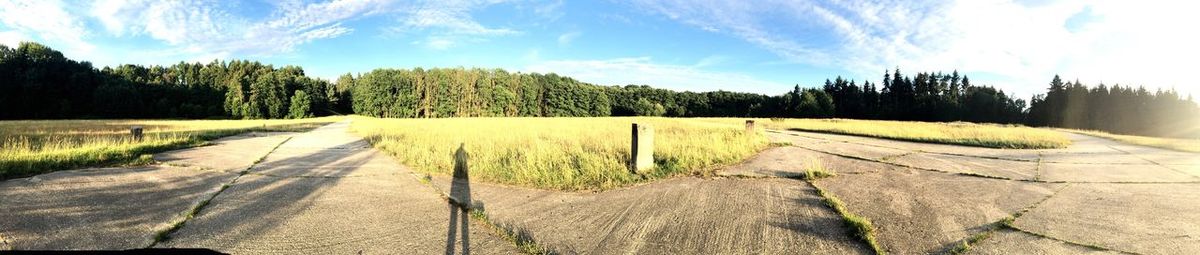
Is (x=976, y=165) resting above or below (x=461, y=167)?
above

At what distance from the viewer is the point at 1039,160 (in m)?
11.0

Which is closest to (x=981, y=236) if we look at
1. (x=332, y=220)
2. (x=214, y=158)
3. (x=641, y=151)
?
(x=641, y=151)

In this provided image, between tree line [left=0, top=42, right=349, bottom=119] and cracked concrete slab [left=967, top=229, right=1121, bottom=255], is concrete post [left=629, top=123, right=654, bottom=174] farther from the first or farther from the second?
tree line [left=0, top=42, right=349, bottom=119]

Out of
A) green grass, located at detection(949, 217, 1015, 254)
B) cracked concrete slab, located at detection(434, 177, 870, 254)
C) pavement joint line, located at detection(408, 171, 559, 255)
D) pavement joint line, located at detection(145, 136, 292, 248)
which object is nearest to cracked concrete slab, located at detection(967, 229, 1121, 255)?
green grass, located at detection(949, 217, 1015, 254)

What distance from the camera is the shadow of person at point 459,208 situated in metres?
4.23

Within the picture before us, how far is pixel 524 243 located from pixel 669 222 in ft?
5.00

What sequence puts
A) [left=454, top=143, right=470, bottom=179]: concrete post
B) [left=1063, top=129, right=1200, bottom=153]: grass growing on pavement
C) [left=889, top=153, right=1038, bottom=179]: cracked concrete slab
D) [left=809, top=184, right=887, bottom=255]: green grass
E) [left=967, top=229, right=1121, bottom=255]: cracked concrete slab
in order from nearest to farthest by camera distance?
[left=967, top=229, right=1121, bottom=255]: cracked concrete slab, [left=809, top=184, right=887, bottom=255]: green grass, [left=454, top=143, right=470, bottom=179]: concrete post, [left=889, top=153, right=1038, bottom=179]: cracked concrete slab, [left=1063, top=129, right=1200, bottom=153]: grass growing on pavement

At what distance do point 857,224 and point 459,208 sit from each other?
4153 mm

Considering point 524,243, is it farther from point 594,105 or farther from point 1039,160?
point 594,105

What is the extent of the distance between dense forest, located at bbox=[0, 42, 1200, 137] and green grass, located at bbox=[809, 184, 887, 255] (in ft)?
211

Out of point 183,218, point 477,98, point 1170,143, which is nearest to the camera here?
point 183,218

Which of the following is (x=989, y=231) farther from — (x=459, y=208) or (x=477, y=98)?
(x=477, y=98)

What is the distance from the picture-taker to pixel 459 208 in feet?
18.2

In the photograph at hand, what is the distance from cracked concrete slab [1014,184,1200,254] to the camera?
4.19 meters
